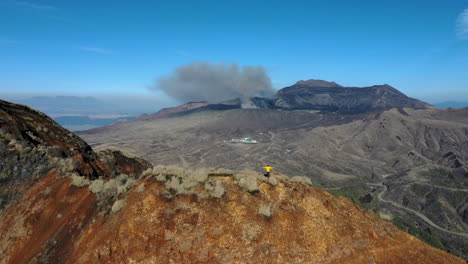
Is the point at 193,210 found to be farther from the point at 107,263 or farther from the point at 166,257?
the point at 107,263

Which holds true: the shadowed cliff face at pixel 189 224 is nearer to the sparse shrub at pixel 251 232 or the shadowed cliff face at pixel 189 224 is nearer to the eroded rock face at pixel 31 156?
the sparse shrub at pixel 251 232

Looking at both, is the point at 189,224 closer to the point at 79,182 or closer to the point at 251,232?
the point at 251,232

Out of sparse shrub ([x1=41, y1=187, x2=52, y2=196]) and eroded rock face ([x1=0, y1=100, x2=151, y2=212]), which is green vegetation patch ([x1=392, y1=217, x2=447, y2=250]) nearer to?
eroded rock face ([x1=0, y1=100, x2=151, y2=212])

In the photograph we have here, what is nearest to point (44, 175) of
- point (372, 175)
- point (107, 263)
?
point (107, 263)

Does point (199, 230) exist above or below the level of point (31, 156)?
below

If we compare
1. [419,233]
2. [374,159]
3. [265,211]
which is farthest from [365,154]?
[265,211]

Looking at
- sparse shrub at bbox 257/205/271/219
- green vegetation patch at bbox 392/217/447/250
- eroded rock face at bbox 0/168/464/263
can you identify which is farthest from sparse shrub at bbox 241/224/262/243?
green vegetation patch at bbox 392/217/447/250
